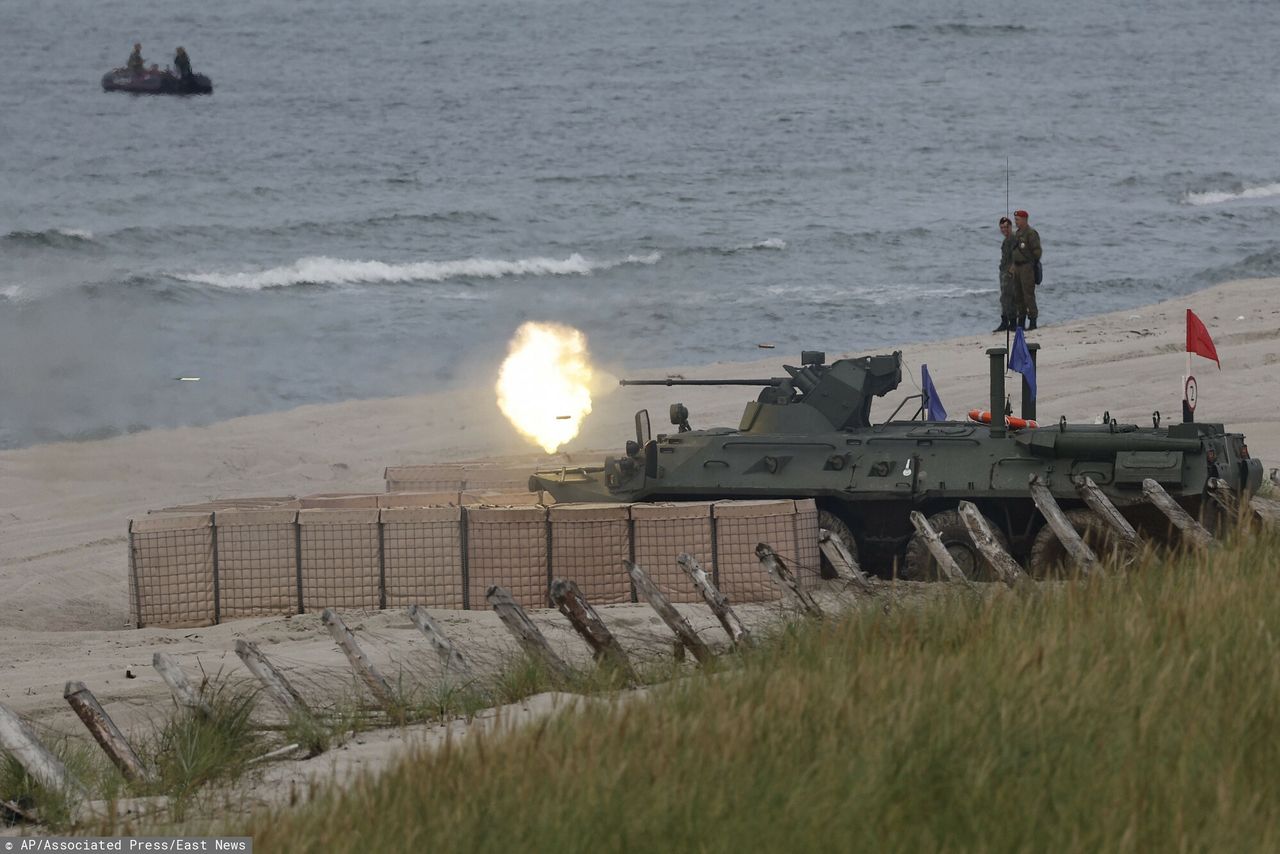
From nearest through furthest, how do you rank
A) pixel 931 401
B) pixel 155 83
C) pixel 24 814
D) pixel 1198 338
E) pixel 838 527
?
pixel 24 814 < pixel 1198 338 < pixel 838 527 < pixel 931 401 < pixel 155 83

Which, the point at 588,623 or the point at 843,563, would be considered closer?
the point at 588,623

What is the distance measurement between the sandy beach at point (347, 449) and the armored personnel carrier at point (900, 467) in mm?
2450

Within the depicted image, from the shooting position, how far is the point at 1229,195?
161 ft

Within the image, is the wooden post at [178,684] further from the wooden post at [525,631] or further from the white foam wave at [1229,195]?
the white foam wave at [1229,195]

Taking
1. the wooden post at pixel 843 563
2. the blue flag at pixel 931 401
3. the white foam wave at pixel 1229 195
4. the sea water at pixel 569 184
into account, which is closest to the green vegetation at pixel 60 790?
the wooden post at pixel 843 563

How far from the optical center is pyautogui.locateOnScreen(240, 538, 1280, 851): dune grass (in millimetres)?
5836

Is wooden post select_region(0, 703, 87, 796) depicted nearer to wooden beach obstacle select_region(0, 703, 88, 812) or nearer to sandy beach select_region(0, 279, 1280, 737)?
wooden beach obstacle select_region(0, 703, 88, 812)

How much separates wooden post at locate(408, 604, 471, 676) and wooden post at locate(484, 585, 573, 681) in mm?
338

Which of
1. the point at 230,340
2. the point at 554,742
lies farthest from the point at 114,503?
the point at 554,742

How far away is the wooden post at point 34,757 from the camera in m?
7.74

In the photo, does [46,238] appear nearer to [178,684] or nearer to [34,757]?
[178,684]

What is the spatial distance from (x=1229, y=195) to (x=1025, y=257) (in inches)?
1101

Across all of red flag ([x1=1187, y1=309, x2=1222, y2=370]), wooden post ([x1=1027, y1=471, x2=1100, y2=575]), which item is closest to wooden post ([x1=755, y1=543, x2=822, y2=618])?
wooden post ([x1=1027, y1=471, x2=1100, y2=575])

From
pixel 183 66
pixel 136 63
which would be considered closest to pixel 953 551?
pixel 183 66
